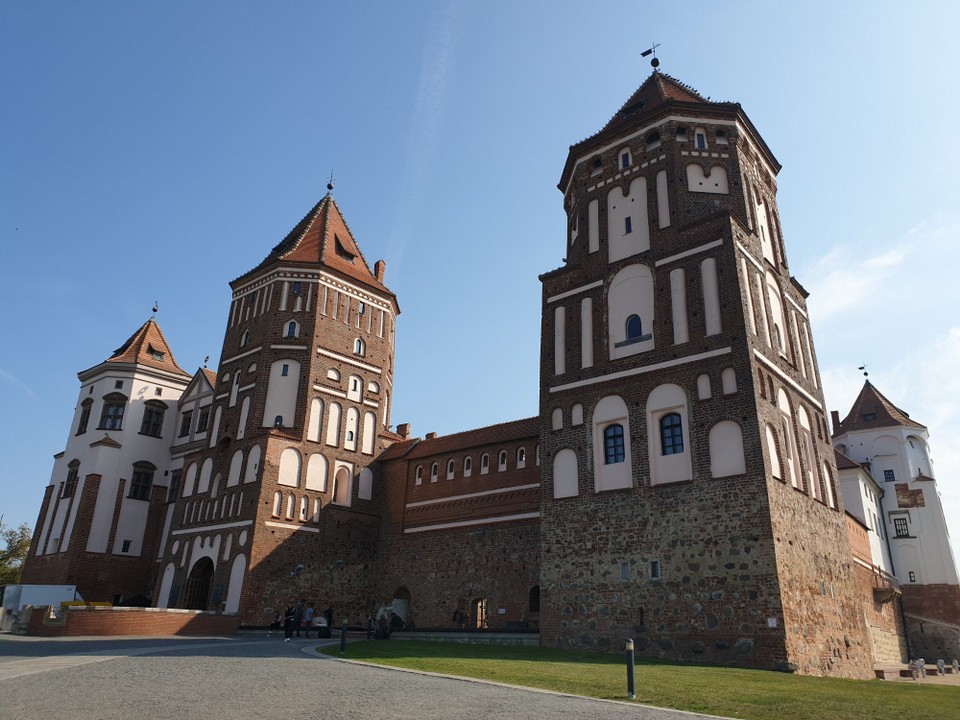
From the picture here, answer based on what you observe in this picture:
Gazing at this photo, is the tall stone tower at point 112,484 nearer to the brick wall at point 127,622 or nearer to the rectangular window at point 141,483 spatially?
the rectangular window at point 141,483

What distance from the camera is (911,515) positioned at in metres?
45.2

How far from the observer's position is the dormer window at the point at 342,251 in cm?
3884

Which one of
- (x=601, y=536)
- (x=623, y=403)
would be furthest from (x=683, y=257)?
(x=601, y=536)

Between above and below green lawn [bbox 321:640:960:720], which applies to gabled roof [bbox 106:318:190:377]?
above

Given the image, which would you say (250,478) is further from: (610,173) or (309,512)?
(610,173)

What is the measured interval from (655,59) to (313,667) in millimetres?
26813

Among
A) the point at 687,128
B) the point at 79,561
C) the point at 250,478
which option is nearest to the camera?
the point at 687,128

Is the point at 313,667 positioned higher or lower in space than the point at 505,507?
lower

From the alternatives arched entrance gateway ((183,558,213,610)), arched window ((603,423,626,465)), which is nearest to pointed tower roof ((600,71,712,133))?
arched window ((603,423,626,465))

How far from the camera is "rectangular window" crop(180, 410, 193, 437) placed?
39469 millimetres

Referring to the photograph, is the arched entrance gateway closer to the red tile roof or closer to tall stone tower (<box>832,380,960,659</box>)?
the red tile roof

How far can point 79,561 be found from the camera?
114 feet

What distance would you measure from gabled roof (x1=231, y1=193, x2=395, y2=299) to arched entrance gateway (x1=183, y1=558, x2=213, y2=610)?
586 inches

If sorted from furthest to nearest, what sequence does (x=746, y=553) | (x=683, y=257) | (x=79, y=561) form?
(x=79, y=561) → (x=683, y=257) → (x=746, y=553)
